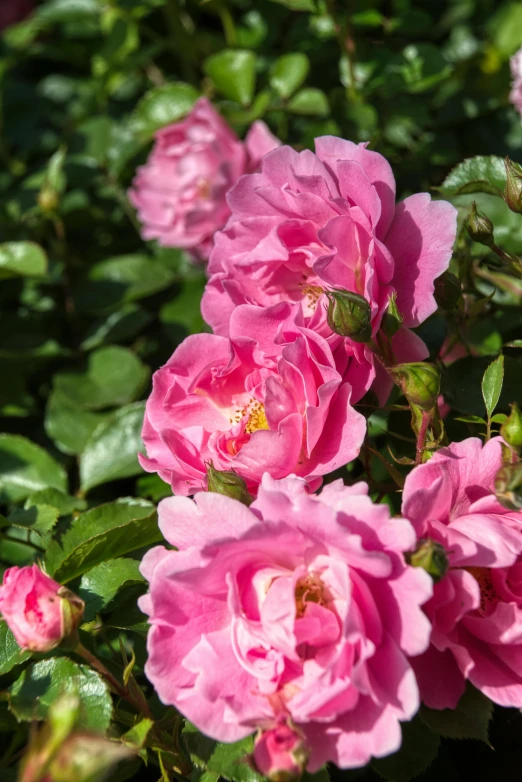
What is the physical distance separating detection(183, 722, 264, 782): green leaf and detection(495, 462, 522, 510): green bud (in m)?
0.34

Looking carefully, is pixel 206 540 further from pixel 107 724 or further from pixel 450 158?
pixel 450 158

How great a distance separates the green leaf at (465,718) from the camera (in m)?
0.77

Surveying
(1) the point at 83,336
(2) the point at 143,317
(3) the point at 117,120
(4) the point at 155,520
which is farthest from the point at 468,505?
(3) the point at 117,120

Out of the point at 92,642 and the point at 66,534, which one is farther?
the point at 66,534

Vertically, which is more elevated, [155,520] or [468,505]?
[468,505]

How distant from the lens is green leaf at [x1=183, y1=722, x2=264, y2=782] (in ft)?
2.58

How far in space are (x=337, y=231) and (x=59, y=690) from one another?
556 mm

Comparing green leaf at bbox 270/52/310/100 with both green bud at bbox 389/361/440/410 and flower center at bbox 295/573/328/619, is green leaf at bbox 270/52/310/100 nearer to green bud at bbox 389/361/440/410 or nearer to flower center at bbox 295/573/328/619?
green bud at bbox 389/361/440/410

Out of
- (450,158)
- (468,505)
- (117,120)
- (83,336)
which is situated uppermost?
(468,505)

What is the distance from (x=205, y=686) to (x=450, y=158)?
122 centimetres

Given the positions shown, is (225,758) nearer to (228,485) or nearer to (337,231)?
(228,485)

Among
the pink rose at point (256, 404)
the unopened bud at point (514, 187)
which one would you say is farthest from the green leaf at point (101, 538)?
the unopened bud at point (514, 187)

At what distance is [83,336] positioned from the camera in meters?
1.70

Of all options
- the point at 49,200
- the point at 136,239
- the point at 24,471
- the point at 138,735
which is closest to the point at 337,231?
the point at 138,735
